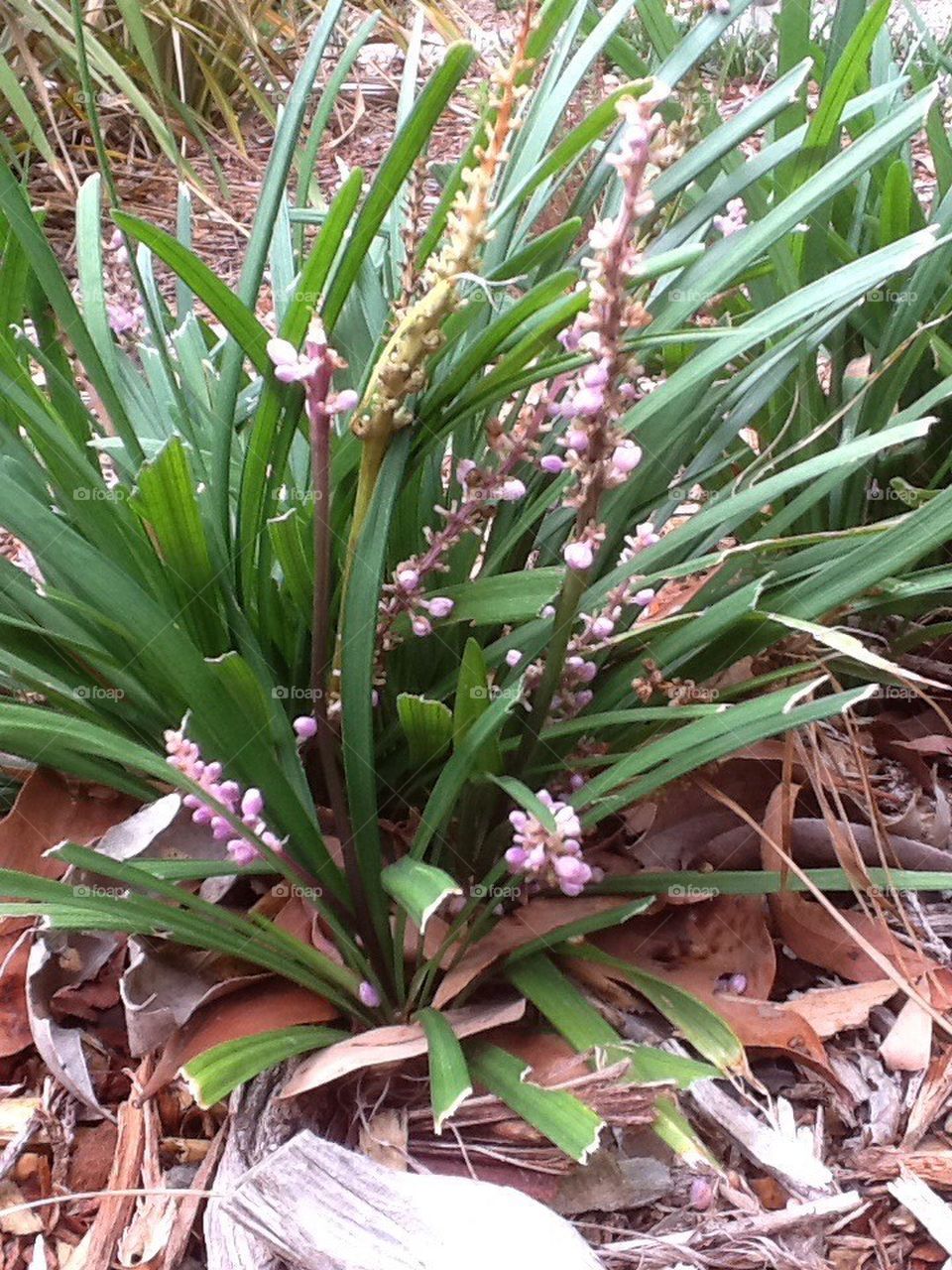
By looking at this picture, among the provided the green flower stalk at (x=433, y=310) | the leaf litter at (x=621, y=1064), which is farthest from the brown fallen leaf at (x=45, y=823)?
the green flower stalk at (x=433, y=310)

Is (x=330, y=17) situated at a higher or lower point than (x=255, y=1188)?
higher

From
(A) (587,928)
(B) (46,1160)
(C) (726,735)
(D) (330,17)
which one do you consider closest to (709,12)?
(D) (330,17)

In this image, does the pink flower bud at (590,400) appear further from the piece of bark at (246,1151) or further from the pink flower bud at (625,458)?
the piece of bark at (246,1151)

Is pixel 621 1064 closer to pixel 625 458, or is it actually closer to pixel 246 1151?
pixel 246 1151

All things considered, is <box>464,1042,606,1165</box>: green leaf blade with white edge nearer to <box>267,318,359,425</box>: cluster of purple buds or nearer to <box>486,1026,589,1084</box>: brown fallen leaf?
<box>486,1026,589,1084</box>: brown fallen leaf

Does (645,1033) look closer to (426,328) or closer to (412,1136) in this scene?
(412,1136)

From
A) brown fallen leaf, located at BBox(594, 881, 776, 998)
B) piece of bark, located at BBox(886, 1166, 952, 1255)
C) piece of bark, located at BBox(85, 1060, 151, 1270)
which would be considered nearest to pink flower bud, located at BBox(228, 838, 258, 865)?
piece of bark, located at BBox(85, 1060, 151, 1270)

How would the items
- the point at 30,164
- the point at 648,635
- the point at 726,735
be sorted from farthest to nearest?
the point at 30,164 → the point at 648,635 → the point at 726,735

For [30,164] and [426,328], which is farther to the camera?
[30,164]
